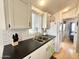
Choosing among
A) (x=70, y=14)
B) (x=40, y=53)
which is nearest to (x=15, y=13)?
(x=40, y=53)

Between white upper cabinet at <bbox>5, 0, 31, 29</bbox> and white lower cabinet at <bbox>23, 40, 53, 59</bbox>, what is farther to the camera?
white lower cabinet at <bbox>23, 40, 53, 59</bbox>

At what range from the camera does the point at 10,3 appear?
1334 mm

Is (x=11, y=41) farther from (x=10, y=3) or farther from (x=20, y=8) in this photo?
(x=10, y=3)

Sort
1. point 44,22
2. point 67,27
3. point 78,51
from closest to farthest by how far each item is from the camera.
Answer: point 44,22 < point 78,51 < point 67,27

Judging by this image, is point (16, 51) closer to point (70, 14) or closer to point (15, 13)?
point (15, 13)

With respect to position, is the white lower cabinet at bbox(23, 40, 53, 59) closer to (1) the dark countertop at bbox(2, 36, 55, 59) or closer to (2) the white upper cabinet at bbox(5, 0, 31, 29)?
(1) the dark countertop at bbox(2, 36, 55, 59)

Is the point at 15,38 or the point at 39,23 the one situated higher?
the point at 39,23

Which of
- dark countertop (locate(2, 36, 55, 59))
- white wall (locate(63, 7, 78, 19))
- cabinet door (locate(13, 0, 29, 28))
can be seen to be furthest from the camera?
white wall (locate(63, 7, 78, 19))

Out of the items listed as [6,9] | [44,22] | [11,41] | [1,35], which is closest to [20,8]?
[6,9]

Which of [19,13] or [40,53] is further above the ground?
[19,13]

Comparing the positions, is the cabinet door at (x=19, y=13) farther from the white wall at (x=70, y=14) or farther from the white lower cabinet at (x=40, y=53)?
the white wall at (x=70, y=14)

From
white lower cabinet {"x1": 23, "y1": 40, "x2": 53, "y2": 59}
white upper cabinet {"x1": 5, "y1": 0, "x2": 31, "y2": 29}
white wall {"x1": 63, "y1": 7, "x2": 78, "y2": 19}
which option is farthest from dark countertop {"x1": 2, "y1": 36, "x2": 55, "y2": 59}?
white wall {"x1": 63, "y1": 7, "x2": 78, "y2": 19}

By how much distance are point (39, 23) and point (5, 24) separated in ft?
8.72

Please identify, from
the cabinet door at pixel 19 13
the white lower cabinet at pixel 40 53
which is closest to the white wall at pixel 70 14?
the white lower cabinet at pixel 40 53
